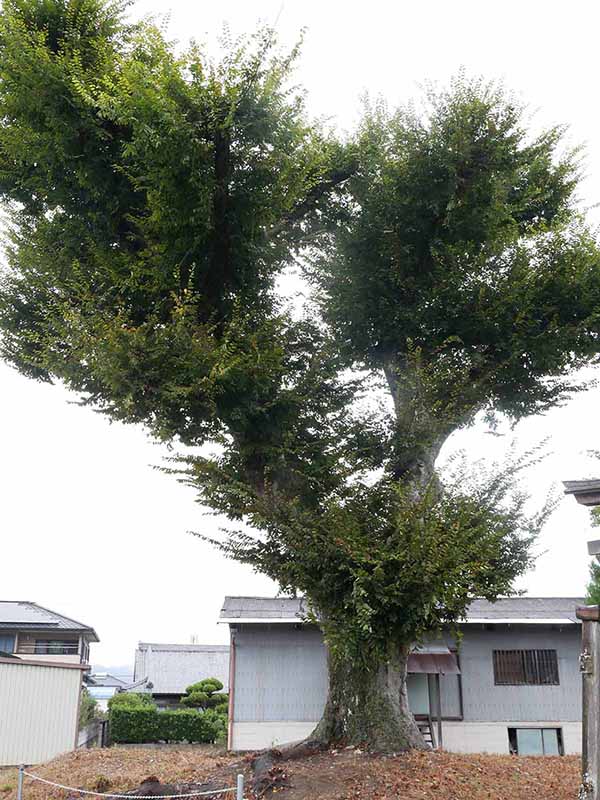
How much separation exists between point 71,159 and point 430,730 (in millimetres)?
13364

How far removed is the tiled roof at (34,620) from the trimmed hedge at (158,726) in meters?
3.74

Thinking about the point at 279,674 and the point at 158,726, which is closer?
the point at 279,674

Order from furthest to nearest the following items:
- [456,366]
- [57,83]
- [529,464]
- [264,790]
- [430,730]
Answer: [430,730]
[456,366]
[529,464]
[57,83]
[264,790]

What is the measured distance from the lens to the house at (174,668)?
33.6 m

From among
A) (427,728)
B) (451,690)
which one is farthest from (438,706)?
(451,690)

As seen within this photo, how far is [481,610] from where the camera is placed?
16.6 meters

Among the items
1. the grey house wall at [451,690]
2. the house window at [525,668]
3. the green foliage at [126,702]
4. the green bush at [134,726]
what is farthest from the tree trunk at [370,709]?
the green foliage at [126,702]

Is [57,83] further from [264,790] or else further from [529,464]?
[264,790]

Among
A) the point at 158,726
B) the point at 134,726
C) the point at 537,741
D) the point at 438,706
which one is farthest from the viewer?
the point at 158,726

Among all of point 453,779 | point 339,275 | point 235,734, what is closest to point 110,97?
point 339,275

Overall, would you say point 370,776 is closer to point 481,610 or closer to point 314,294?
point 314,294

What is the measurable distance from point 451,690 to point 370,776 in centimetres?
885

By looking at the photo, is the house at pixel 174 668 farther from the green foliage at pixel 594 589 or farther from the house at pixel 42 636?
the green foliage at pixel 594 589

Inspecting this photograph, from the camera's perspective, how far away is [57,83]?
8.66 metres
